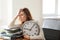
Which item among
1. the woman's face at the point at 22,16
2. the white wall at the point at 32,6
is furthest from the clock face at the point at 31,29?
the white wall at the point at 32,6

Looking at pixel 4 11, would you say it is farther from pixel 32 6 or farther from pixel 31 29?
pixel 31 29

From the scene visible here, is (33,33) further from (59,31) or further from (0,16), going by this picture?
(0,16)

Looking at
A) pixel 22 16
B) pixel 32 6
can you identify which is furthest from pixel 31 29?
pixel 32 6

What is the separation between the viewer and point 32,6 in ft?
8.11

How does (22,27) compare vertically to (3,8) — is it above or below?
below

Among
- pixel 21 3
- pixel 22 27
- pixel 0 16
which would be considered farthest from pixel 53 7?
pixel 22 27

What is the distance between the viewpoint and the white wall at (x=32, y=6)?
239 cm

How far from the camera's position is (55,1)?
3342mm

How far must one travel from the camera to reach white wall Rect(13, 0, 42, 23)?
239cm

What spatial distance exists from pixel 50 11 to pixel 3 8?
1291 mm

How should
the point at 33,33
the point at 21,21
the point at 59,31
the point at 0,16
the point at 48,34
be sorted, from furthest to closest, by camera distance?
the point at 0,16 → the point at 21,21 → the point at 33,33 → the point at 48,34 → the point at 59,31

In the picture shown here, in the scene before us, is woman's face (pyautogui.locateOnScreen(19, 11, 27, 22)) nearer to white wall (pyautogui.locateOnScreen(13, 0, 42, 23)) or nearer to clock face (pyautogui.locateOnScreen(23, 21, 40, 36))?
clock face (pyautogui.locateOnScreen(23, 21, 40, 36))

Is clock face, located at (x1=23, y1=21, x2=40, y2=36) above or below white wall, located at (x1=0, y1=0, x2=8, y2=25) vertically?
below

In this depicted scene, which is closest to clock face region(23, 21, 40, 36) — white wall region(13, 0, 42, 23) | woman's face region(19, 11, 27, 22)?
woman's face region(19, 11, 27, 22)
